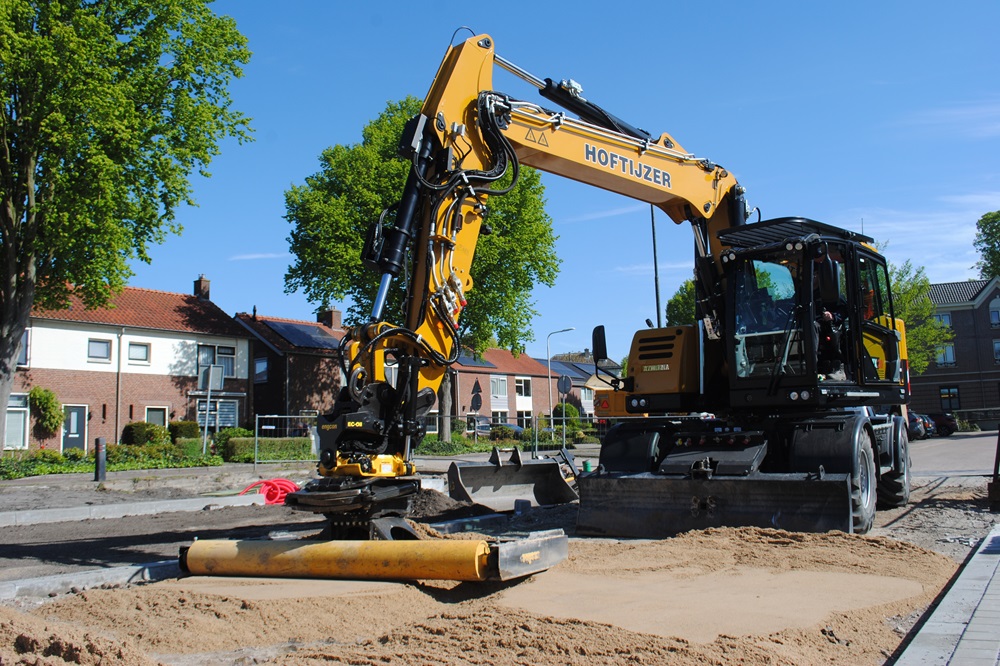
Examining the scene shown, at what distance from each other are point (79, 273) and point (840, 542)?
21.9 metres

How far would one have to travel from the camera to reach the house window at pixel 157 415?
Result: 3475 centimetres

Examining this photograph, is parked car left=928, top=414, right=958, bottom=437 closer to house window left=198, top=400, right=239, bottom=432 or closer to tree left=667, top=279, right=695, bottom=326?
tree left=667, top=279, right=695, bottom=326

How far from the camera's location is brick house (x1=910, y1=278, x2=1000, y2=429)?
61.9 metres

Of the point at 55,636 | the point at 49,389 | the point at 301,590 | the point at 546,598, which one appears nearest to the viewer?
the point at 55,636

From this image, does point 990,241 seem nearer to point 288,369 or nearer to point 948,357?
point 948,357

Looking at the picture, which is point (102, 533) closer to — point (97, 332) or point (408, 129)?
point (408, 129)

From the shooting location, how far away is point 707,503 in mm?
8906

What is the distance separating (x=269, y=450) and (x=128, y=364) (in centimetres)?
1284

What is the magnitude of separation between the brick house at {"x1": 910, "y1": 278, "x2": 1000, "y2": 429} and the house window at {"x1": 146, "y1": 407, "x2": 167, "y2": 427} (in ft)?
175

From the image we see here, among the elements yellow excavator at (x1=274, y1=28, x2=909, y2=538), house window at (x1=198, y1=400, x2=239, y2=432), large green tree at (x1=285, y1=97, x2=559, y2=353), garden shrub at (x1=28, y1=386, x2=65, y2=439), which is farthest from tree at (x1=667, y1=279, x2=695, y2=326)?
yellow excavator at (x1=274, y1=28, x2=909, y2=538)

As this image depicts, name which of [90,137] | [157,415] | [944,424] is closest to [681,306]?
[944,424]

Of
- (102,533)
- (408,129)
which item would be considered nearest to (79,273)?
(102,533)

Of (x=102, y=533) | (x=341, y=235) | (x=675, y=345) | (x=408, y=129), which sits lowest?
(x=102, y=533)

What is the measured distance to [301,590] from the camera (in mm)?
6461
